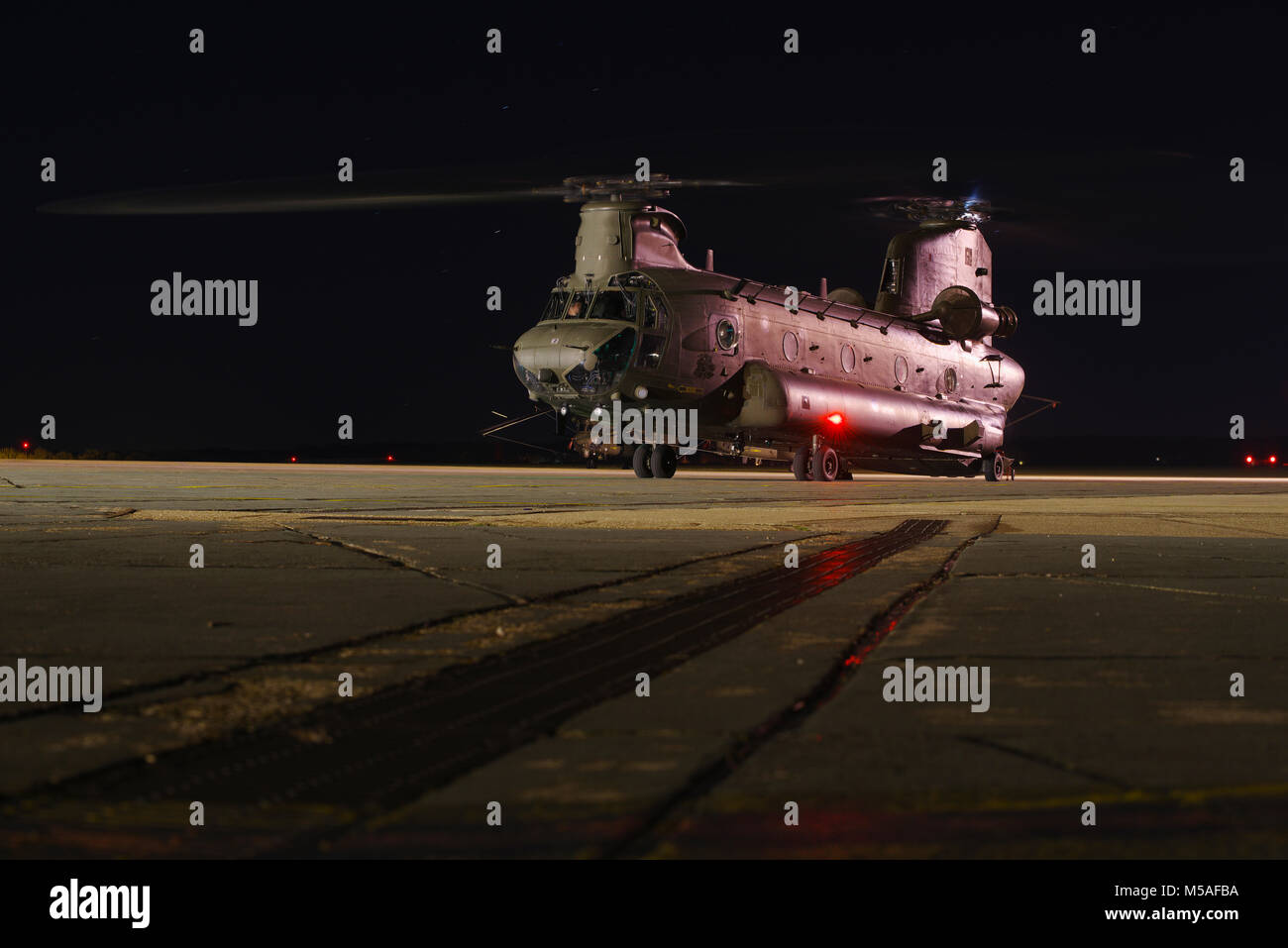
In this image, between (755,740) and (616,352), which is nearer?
(755,740)

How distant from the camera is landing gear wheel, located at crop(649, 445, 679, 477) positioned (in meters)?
26.3

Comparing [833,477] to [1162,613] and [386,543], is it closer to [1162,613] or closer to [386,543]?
[386,543]

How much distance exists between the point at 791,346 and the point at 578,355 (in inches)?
225

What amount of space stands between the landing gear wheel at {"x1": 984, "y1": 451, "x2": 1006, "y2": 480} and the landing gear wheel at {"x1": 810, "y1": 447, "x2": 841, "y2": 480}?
7.18 meters

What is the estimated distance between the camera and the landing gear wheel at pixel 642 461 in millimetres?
27016

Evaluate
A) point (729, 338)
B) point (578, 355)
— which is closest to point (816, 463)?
point (729, 338)

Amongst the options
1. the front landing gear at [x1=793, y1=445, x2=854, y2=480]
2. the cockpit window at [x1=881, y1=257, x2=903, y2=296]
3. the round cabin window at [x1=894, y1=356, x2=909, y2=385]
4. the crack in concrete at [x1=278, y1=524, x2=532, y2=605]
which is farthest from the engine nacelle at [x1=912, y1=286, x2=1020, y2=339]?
the crack in concrete at [x1=278, y1=524, x2=532, y2=605]

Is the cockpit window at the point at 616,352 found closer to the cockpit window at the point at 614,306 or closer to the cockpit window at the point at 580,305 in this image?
the cockpit window at the point at 614,306

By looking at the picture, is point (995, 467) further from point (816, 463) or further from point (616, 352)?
point (616, 352)

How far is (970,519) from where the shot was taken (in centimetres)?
1373

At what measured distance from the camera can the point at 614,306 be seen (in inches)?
974
